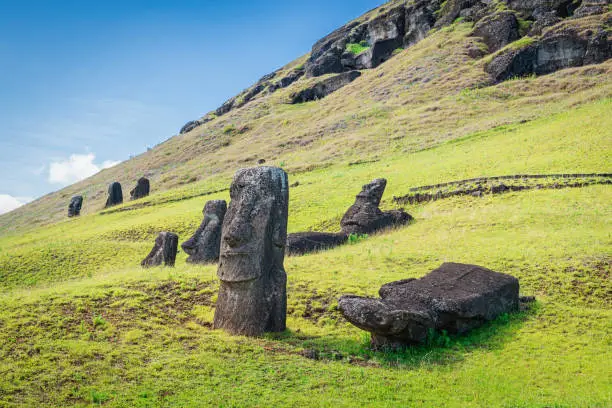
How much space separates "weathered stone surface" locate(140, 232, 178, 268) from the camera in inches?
779

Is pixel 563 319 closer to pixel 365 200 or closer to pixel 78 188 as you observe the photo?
pixel 365 200

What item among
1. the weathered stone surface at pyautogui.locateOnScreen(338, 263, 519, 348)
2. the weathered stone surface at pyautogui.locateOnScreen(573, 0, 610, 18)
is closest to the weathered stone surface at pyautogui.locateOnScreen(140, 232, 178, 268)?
the weathered stone surface at pyautogui.locateOnScreen(338, 263, 519, 348)

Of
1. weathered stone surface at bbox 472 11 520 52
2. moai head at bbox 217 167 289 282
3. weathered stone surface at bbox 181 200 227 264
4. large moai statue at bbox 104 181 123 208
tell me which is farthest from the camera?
weathered stone surface at bbox 472 11 520 52

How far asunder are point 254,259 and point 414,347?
3741 mm

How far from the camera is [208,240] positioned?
66.6ft

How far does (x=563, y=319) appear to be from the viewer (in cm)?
1158

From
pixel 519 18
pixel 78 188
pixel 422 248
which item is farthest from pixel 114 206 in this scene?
pixel 519 18

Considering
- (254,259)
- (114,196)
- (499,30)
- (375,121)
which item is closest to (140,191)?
(114,196)

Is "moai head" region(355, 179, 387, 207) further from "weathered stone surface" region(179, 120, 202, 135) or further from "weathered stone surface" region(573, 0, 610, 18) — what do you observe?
"weathered stone surface" region(179, 120, 202, 135)

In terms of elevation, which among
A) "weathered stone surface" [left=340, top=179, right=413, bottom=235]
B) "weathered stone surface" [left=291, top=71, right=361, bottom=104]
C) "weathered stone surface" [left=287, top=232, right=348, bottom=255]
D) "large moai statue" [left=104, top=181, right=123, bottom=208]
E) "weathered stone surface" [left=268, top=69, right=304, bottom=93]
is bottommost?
"weathered stone surface" [left=287, top=232, right=348, bottom=255]

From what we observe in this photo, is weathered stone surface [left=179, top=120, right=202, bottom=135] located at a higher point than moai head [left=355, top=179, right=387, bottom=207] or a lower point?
higher

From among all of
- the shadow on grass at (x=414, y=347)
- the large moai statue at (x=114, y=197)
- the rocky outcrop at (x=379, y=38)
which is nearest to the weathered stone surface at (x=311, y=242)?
the shadow on grass at (x=414, y=347)

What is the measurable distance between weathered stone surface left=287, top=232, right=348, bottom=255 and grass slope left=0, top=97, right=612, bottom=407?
4.14 ft

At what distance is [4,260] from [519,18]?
79.4 meters
